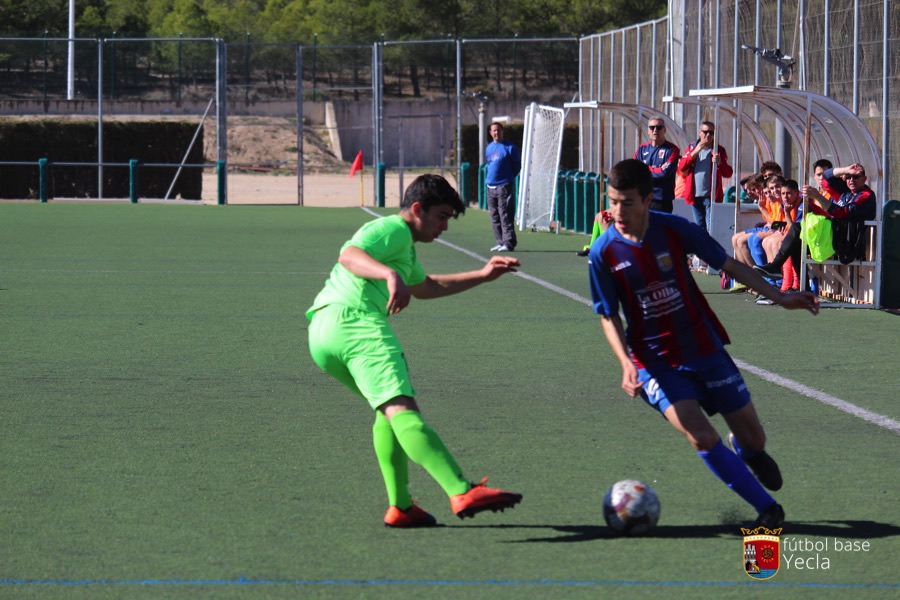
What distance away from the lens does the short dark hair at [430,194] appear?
18.7 feet

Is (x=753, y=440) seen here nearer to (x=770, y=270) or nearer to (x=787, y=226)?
(x=787, y=226)

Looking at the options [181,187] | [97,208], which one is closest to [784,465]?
[97,208]

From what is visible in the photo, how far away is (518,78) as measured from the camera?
48.9 m

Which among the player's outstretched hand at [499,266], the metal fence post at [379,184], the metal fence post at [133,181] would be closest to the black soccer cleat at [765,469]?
the player's outstretched hand at [499,266]

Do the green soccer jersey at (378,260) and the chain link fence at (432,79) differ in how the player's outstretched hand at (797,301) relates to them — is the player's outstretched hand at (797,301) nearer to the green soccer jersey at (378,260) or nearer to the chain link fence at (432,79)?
the green soccer jersey at (378,260)

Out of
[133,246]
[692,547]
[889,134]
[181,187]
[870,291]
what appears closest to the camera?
[692,547]

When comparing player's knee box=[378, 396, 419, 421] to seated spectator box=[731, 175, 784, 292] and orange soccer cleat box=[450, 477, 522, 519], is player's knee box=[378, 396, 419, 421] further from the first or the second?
seated spectator box=[731, 175, 784, 292]

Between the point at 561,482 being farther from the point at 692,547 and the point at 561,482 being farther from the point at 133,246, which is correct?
the point at 133,246

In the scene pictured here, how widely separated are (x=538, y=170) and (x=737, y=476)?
20.2 m

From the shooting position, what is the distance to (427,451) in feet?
17.7

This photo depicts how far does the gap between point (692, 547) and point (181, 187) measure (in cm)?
3280

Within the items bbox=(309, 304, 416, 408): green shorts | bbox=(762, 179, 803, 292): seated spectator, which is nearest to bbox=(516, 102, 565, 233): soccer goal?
bbox=(762, 179, 803, 292): seated spectator

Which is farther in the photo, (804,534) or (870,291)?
(870,291)

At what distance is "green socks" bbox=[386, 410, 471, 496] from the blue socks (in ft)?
3.19
